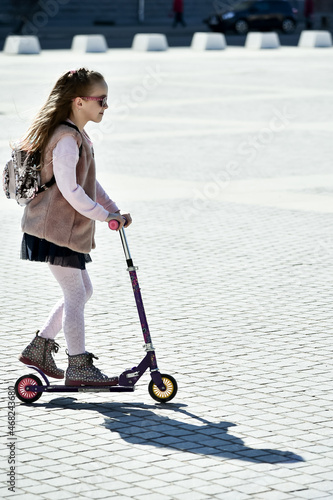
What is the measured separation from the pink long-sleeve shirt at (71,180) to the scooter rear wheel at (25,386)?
881 mm

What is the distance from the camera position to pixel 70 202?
4.91 meters

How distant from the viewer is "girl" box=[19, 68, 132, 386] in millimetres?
4906

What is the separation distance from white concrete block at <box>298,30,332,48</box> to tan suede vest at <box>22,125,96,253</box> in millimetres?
32864

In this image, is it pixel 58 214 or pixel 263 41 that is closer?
pixel 58 214

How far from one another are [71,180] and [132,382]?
1043 millimetres

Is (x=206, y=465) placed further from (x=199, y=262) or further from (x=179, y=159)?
(x=179, y=159)

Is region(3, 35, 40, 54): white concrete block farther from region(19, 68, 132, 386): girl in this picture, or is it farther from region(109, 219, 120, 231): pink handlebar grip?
region(109, 219, 120, 231): pink handlebar grip

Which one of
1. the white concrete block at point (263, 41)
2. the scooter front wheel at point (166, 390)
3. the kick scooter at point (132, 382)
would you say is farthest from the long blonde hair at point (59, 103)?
the white concrete block at point (263, 41)

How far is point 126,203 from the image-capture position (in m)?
10.6

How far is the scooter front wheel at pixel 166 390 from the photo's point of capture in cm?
509

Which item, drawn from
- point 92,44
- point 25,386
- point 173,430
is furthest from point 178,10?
point 173,430

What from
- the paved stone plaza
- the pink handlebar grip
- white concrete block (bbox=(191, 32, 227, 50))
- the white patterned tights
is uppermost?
white concrete block (bbox=(191, 32, 227, 50))

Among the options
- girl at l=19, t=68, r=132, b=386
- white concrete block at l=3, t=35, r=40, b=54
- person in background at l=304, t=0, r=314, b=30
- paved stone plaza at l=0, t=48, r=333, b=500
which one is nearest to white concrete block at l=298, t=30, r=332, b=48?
white concrete block at l=3, t=35, r=40, b=54

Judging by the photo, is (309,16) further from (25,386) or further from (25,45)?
(25,386)
